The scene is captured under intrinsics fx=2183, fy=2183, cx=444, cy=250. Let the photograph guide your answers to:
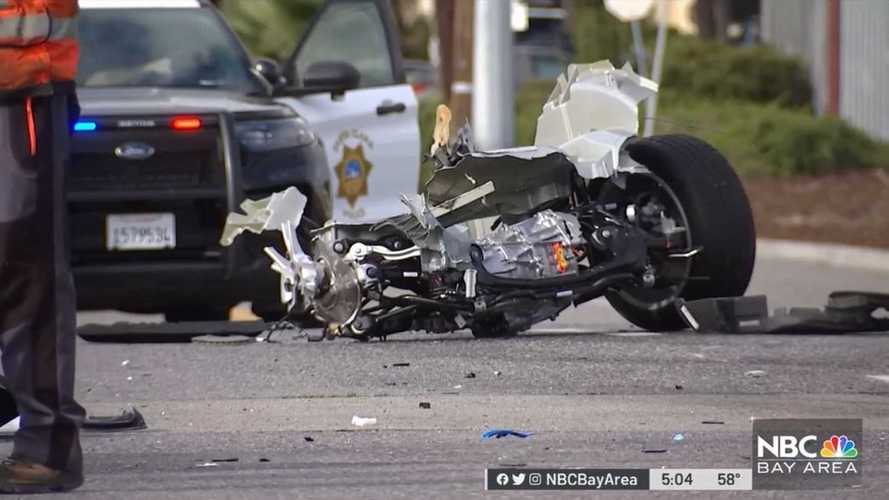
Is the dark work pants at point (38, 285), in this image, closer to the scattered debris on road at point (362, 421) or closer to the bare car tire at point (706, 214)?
the scattered debris on road at point (362, 421)

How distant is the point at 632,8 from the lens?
2392cm

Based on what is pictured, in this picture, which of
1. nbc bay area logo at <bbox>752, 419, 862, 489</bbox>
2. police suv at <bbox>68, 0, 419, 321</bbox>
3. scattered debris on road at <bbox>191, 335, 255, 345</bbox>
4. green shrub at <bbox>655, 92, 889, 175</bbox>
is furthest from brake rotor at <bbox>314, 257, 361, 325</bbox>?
green shrub at <bbox>655, 92, 889, 175</bbox>

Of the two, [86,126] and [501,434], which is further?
[86,126]

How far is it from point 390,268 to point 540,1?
36952mm

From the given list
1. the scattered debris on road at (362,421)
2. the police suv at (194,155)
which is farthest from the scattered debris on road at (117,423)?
the police suv at (194,155)

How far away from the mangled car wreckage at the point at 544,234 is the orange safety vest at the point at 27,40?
3201mm

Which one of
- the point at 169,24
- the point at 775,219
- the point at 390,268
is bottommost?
the point at 775,219

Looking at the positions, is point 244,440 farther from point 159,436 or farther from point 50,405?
point 50,405

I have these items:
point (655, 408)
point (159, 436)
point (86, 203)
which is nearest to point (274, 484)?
point (159, 436)

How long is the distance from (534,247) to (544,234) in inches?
3.5

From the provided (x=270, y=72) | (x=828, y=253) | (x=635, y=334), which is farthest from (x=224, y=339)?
(x=828, y=253)

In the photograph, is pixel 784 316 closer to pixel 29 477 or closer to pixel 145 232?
pixel 145 232

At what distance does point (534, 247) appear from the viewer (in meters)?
9.20

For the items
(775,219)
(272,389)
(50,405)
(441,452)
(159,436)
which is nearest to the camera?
(50,405)
